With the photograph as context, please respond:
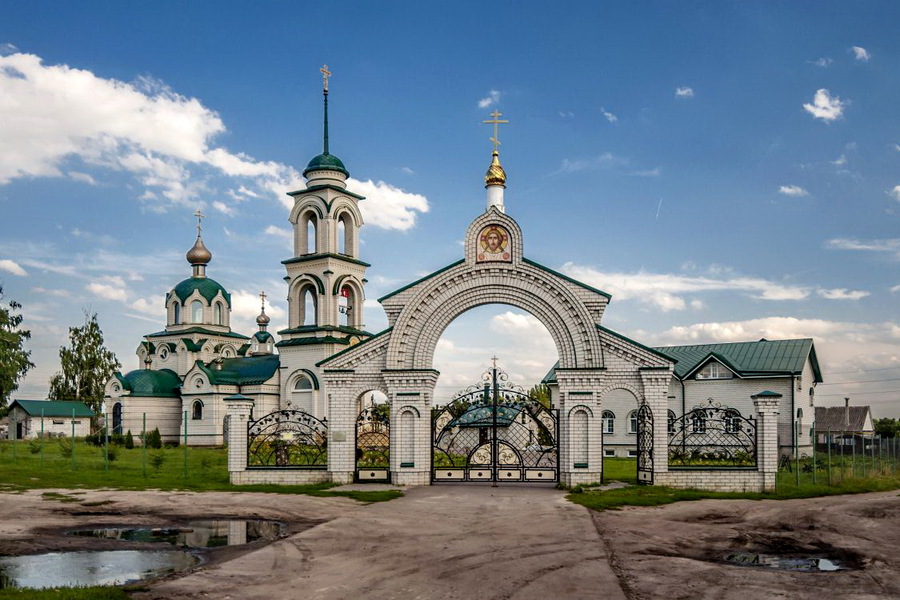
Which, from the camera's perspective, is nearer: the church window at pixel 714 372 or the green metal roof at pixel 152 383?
the church window at pixel 714 372

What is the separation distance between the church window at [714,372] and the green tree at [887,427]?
1479 inches

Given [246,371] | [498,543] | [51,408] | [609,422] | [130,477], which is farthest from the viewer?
[51,408]

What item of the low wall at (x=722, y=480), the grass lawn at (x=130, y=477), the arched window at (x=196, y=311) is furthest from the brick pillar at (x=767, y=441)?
the arched window at (x=196, y=311)

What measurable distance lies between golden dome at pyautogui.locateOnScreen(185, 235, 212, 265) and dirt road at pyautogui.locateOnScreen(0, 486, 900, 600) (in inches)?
1273

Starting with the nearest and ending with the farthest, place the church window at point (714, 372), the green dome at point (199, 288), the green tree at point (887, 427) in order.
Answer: the church window at point (714, 372) → the green dome at point (199, 288) → the green tree at point (887, 427)

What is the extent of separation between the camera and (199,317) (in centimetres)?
4834

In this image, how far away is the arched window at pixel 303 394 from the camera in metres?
39.8

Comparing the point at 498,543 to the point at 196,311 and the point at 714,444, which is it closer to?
the point at 714,444

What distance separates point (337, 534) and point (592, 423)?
8143 mm

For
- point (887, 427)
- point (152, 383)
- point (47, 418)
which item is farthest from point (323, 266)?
point (887, 427)

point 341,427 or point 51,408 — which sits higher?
point 341,427

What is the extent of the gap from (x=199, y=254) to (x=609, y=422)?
27.2 meters

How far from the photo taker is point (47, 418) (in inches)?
1934

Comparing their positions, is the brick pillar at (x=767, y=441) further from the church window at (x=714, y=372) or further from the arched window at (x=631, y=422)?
the arched window at (x=631, y=422)
